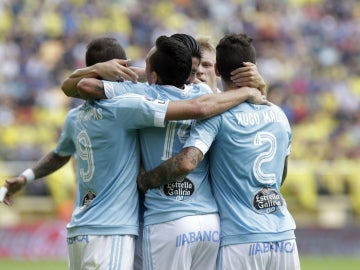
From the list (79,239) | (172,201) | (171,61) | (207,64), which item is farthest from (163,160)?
(207,64)

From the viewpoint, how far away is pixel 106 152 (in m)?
6.73

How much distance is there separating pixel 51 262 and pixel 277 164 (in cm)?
963

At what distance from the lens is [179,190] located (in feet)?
21.7

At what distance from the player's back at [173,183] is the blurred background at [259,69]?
1006cm

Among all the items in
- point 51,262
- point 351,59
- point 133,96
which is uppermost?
point 351,59

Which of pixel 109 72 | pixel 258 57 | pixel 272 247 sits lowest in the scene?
pixel 272 247

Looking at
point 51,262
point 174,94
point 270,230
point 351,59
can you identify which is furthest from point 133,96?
point 351,59

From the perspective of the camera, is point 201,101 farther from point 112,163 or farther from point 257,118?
point 112,163

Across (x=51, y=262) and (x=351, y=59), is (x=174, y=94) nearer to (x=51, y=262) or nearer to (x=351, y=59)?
(x=51, y=262)

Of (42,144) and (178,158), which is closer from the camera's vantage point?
(178,158)

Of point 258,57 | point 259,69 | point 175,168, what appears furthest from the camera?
point 258,57

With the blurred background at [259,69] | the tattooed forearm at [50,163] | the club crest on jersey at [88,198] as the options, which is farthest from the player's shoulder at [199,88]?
the blurred background at [259,69]

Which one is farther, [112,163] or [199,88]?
[199,88]

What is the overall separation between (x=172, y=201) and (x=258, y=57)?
54.0ft
